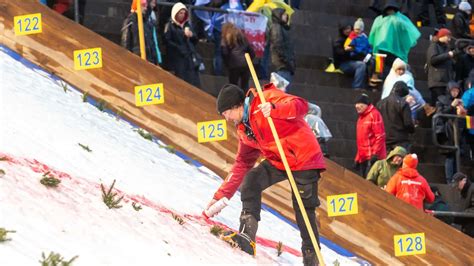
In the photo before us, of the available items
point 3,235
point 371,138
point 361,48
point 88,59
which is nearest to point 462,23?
point 361,48

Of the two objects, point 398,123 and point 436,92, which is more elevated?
point 398,123

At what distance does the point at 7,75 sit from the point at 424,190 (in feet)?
17.2

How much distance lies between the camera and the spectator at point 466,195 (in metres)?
19.0

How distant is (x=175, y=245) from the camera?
12227 mm

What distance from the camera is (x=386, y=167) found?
1800 centimetres

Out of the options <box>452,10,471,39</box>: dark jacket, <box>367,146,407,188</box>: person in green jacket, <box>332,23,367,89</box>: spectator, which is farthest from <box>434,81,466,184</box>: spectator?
<box>452,10,471,39</box>: dark jacket

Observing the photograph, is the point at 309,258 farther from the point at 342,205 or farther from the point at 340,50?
the point at 340,50

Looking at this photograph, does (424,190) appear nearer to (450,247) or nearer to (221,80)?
(450,247)

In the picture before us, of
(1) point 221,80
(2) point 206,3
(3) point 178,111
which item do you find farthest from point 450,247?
(2) point 206,3

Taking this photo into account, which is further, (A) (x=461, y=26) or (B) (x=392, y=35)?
(A) (x=461, y=26)

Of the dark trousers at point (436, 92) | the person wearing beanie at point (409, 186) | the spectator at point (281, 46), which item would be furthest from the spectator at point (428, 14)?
the person wearing beanie at point (409, 186)

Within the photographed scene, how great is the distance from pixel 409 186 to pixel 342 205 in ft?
6.04

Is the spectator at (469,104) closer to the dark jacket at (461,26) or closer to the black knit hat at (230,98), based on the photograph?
the dark jacket at (461,26)

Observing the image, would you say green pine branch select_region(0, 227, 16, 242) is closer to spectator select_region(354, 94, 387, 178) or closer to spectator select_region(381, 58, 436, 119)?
spectator select_region(354, 94, 387, 178)
